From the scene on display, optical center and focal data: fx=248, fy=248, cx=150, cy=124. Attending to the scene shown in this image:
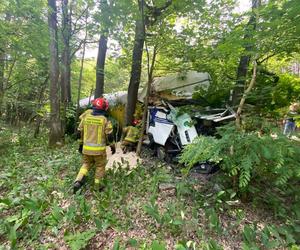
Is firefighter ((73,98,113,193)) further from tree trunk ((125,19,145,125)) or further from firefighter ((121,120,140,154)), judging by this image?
tree trunk ((125,19,145,125))

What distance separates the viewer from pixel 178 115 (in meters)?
5.04

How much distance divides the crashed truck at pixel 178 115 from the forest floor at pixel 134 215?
722 millimetres

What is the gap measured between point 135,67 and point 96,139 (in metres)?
Result: 2.62

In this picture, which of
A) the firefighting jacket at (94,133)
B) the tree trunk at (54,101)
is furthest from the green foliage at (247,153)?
the tree trunk at (54,101)

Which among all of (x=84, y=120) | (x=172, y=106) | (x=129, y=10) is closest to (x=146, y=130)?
(x=172, y=106)

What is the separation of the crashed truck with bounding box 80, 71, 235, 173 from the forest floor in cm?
72

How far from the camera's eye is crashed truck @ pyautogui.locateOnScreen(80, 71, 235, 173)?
478cm

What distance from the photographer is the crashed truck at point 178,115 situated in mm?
4781

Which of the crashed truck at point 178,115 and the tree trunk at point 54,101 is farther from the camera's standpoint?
the tree trunk at point 54,101

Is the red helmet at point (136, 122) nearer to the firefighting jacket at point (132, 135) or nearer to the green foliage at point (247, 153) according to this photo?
the firefighting jacket at point (132, 135)

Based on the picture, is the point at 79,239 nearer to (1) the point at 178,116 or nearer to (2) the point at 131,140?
(1) the point at 178,116

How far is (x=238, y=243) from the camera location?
2947 mm

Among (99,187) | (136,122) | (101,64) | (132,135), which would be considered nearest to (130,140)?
(132,135)

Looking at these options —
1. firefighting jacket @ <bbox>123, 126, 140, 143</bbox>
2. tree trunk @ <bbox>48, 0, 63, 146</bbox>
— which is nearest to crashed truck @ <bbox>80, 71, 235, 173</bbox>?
firefighting jacket @ <bbox>123, 126, 140, 143</bbox>
